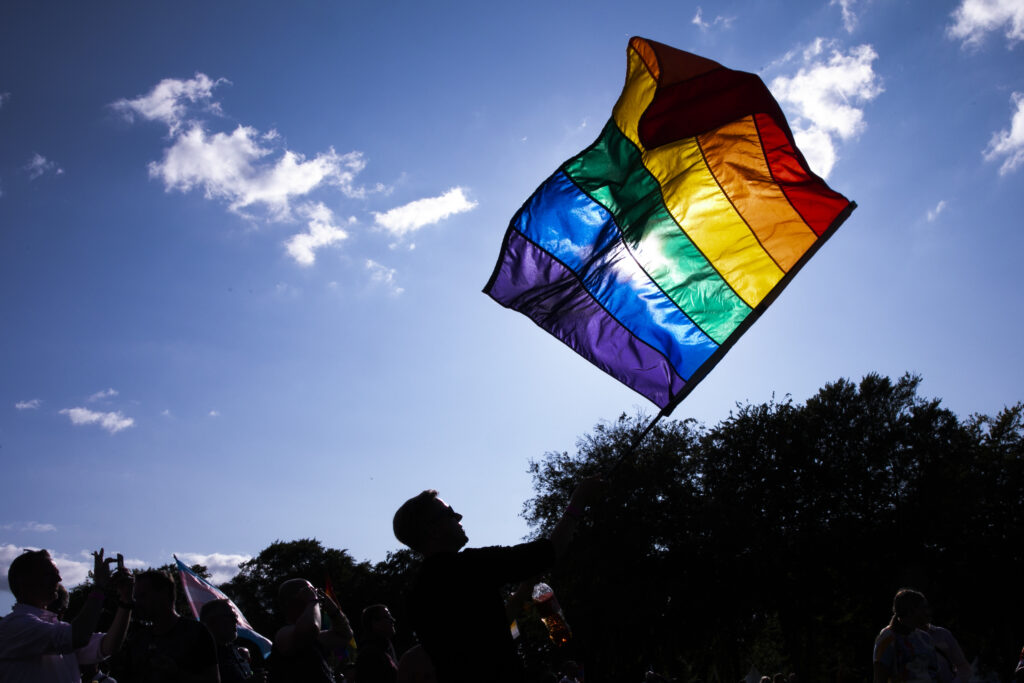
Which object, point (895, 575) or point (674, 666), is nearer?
point (895, 575)

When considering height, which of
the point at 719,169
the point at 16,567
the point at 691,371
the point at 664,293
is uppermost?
the point at 719,169

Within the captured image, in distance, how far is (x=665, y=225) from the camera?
611 cm

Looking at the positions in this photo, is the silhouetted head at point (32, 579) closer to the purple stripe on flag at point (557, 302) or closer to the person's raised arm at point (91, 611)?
the person's raised arm at point (91, 611)

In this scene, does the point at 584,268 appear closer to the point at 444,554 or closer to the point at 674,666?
the point at 444,554

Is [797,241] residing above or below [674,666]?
above

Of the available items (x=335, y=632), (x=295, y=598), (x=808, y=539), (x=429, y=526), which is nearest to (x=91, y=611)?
(x=295, y=598)

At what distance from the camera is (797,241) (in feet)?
18.5

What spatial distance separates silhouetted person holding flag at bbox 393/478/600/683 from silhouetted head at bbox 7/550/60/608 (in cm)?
264

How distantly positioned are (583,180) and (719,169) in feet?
3.45

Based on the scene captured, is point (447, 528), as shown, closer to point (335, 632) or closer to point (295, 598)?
point (295, 598)

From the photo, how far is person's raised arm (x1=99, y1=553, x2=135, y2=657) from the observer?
449 cm

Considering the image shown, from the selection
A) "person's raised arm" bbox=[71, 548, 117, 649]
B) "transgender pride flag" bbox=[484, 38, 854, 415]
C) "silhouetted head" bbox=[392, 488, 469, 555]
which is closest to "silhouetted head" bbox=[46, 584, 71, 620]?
"person's raised arm" bbox=[71, 548, 117, 649]

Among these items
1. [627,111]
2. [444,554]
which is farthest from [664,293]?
[444,554]

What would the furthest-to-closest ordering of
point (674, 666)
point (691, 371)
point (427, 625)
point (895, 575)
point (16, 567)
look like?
1. point (674, 666)
2. point (895, 575)
3. point (691, 371)
4. point (16, 567)
5. point (427, 625)
